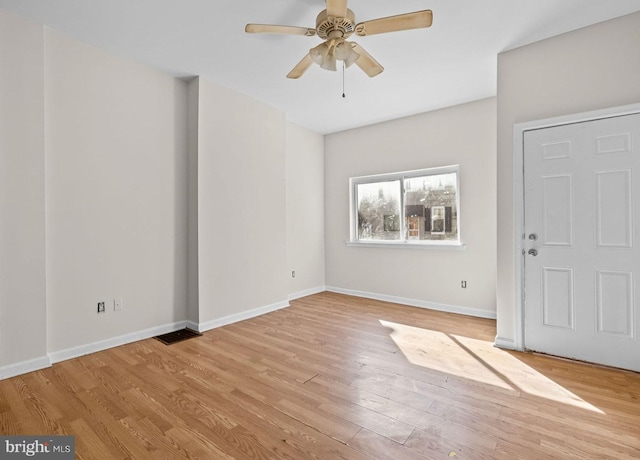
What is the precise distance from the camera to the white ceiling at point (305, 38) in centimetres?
235

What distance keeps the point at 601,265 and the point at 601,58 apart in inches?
68.5

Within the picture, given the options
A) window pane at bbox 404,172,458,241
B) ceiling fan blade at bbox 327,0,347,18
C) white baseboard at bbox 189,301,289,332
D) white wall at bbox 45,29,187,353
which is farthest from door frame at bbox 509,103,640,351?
white wall at bbox 45,29,187,353

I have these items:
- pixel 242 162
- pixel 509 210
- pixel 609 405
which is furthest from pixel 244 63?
pixel 609 405

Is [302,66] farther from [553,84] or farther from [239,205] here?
[553,84]

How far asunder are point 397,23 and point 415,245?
3.11m

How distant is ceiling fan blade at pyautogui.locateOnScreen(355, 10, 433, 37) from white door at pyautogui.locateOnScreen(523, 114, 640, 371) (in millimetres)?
1606

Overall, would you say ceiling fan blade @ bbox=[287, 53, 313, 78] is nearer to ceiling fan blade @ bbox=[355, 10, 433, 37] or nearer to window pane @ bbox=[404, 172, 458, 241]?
ceiling fan blade @ bbox=[355, 10, 433, 37]

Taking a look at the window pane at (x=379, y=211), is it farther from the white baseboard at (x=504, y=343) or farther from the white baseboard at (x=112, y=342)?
the white baseboard at (x=112, y=342)

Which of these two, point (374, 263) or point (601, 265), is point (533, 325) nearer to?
point (601, 265)

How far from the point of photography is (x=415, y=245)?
4.56 metres

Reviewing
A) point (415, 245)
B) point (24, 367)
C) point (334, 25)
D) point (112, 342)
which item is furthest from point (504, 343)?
point (24, 367)

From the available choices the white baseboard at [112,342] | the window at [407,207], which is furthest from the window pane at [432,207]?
the white baseboard at [112,342]

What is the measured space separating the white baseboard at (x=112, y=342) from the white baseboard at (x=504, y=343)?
3.36 m

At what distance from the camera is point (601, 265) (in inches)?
101
